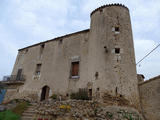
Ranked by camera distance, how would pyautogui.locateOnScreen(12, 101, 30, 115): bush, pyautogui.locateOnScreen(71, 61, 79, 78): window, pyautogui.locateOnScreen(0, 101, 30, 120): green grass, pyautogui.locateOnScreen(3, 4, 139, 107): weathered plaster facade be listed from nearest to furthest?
pyautogui.locateOnScreen(0, 101, 30, 120): green grass, pyautogui.locateOnScreen(12, 101, 30, 115): bush, pyautogui.locateOnScreen(3, 4, 139, 107): weathered plaster facade, pyautogui.locateOnScreen(71, 61, 79, 78): window

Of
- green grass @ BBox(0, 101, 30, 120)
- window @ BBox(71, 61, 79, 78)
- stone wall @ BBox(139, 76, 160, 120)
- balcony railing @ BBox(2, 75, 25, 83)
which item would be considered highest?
window @ BBox(71, 61, 79, 78)

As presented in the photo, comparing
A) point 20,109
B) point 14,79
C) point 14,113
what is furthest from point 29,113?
point 14,79

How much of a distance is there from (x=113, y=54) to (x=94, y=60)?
1.56 metres

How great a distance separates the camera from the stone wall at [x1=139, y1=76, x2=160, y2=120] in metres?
8.74

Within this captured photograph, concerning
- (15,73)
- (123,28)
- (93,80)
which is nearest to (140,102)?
(93,80)

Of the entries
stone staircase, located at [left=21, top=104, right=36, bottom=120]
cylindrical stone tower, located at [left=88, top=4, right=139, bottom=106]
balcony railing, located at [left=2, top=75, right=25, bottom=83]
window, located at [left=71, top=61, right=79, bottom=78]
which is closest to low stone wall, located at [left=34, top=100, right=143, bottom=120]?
stone staircase, located at [left=21, top=104, right=36, bottom=120]

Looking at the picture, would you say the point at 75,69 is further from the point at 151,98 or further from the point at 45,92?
the point at 151,98

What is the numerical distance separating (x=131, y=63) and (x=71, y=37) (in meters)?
7.00

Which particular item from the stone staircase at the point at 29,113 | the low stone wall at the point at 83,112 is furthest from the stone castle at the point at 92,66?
the stone staircase at the point at 29,113

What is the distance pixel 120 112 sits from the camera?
8305 mm

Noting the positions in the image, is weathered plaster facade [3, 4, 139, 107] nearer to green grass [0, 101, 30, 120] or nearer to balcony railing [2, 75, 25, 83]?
balcony railing [2, 75, 25, 83]

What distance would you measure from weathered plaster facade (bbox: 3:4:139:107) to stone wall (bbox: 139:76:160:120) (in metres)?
0.55

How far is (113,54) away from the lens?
1024 centimetres

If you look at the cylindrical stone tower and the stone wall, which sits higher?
the cylindrical stone tower
